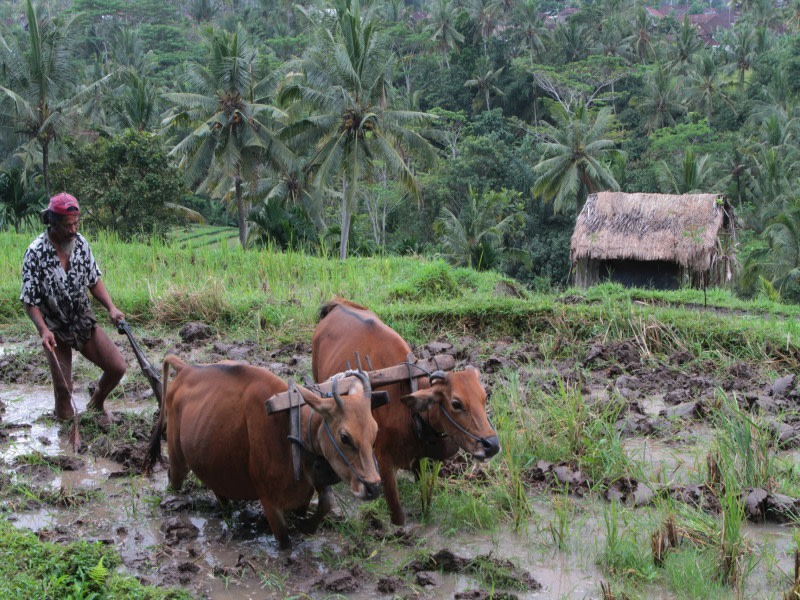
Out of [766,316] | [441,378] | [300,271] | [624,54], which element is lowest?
[766,316]

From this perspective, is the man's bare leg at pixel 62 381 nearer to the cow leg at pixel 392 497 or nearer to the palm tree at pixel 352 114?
the cow leg at pixel 392 497

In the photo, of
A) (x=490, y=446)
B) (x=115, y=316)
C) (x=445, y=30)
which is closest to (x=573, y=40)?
(x=445, y=30)

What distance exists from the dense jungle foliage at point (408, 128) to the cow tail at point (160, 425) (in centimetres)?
1269

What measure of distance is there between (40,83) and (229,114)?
738 centimetres

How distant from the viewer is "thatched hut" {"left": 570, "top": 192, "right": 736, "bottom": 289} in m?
21.3

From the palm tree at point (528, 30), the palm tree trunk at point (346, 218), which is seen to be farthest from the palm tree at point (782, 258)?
the palm tree at point (528, 30)

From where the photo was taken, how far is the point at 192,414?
18.3 ft

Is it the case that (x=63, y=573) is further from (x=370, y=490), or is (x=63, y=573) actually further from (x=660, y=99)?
(x=660, y=99)

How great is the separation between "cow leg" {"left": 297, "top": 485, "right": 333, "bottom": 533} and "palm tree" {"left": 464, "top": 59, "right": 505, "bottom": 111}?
51640 mm

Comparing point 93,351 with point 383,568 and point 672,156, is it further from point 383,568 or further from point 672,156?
point 672,156

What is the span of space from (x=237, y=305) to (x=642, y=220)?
14.2m

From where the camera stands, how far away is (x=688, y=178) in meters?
37.1

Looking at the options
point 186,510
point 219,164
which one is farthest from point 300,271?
point 219,164

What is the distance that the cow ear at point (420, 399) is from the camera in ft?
17.6
